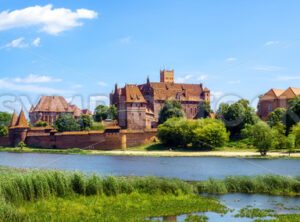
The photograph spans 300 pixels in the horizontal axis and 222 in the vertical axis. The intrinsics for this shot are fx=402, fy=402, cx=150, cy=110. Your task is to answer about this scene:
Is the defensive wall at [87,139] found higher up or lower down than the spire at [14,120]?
lower down

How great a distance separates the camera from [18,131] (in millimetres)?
66312

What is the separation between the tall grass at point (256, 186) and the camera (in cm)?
1972

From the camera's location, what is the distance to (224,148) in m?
51.8

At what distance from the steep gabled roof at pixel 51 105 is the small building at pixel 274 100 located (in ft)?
159

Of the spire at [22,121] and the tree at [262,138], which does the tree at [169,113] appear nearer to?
the spire at [22,121]

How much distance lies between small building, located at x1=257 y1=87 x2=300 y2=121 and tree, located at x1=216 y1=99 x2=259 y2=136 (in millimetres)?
9437

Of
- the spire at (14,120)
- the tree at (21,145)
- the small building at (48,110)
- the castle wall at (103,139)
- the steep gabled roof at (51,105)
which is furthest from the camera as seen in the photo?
the steep gabled roof at (51,105)

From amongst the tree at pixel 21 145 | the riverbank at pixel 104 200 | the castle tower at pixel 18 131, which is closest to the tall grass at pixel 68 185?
the riverbank at pixel 104 200

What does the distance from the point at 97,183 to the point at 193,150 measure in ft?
117

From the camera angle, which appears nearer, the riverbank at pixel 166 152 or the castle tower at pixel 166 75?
the riverbank at pixel 166 152

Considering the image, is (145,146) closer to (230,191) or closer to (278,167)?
(278,167)

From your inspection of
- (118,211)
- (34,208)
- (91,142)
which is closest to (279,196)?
(118,211)

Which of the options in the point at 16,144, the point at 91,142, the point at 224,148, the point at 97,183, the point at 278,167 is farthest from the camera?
the point at 16,144

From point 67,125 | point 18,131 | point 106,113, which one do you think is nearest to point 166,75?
point 106,113
